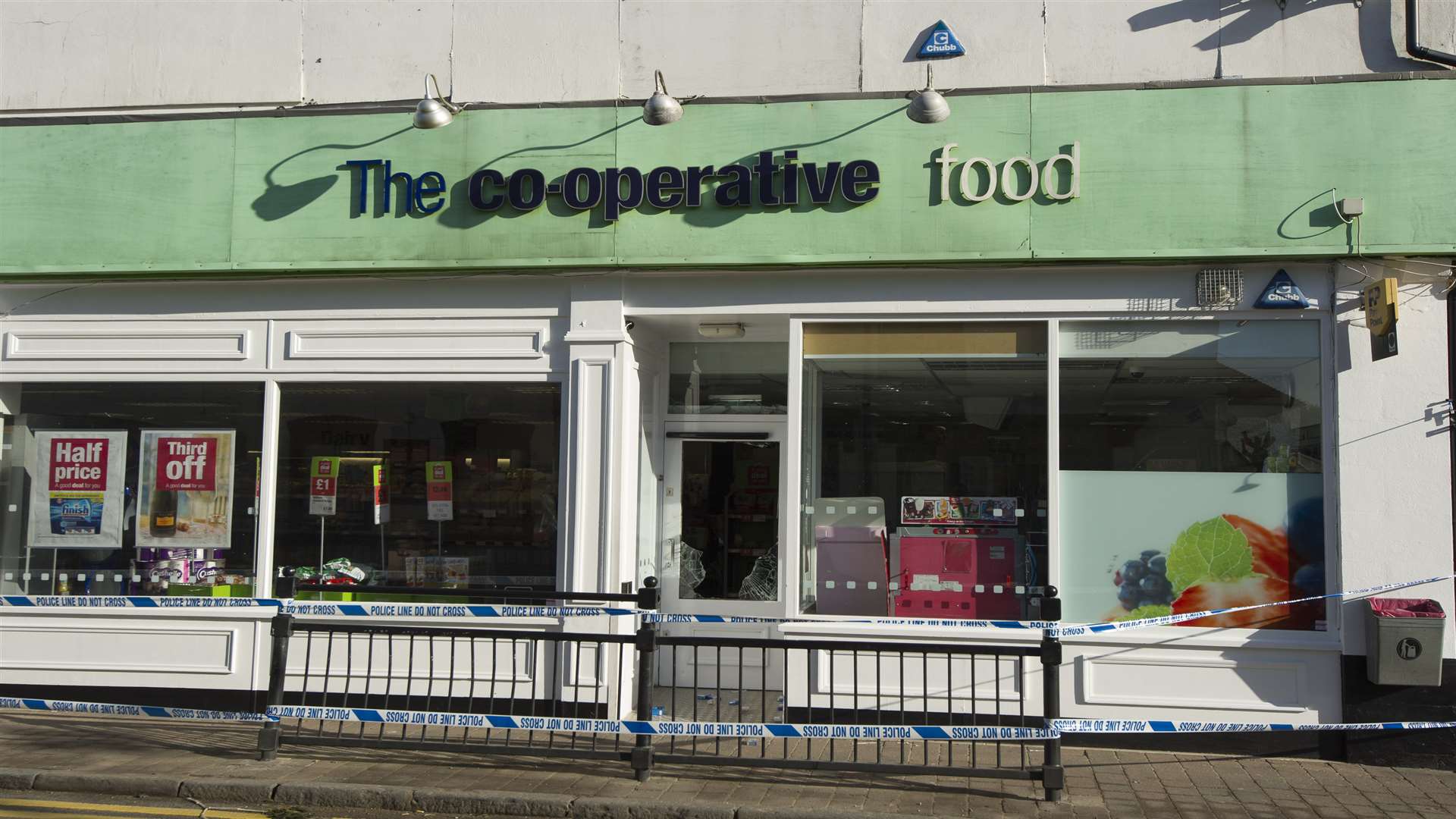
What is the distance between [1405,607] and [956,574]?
3.03 meters

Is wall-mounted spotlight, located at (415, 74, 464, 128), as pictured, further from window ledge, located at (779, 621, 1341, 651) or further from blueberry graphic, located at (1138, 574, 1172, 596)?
blueberry graphic, located at (1138, 574, 1172, 596)

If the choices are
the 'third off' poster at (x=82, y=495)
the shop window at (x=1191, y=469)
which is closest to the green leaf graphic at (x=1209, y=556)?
the shop window at (x=1191, y=469)

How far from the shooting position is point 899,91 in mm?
8938

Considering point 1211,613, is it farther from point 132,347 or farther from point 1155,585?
point 132,347

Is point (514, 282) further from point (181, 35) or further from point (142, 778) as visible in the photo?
point (142, 778)

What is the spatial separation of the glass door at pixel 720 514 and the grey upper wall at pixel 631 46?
3.11 m

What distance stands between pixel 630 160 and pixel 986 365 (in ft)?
10.4

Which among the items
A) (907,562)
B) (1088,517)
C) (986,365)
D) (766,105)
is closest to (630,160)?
(766,105)

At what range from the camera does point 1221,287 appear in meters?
8.47

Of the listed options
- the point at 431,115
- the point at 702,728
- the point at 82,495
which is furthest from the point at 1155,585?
the point at 82,495

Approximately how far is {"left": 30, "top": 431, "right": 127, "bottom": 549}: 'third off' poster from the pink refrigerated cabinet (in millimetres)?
6692

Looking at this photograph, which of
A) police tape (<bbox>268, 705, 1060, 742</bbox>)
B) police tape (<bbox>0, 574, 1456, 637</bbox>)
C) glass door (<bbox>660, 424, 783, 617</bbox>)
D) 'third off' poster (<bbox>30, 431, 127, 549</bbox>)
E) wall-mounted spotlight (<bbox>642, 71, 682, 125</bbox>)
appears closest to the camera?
police tape (<bbox>268, 705, 1060, 742</bbox>)

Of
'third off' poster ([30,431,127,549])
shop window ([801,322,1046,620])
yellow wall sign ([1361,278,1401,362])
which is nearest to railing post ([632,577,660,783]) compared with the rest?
shop window ([801,322,1046,620])

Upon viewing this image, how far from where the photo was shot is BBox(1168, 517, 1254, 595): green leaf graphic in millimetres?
8516
